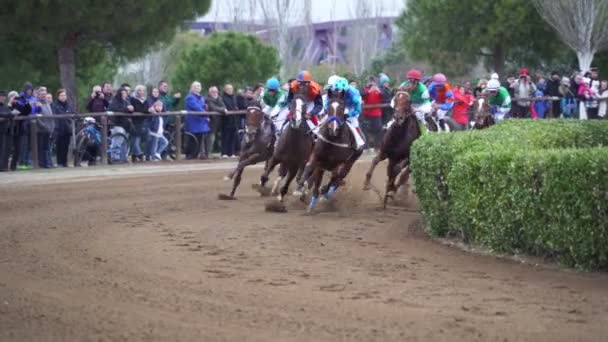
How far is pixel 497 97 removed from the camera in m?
24.1

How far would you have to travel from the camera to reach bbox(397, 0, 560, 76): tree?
4047 centimetres

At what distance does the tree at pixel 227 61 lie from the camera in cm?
3625

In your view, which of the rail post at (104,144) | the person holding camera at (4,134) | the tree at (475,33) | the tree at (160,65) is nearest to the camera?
the person holding camera at (4,134)

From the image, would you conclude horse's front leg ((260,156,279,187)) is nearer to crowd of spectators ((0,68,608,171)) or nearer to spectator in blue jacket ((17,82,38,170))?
crowd of spectators ((0,68,608,171))

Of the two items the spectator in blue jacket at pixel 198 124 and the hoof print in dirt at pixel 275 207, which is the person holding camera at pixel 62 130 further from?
the hoof print in dirt at pixel 275 207

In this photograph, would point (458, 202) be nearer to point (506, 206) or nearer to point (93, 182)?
point (506, 206)

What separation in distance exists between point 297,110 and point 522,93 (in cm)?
1663

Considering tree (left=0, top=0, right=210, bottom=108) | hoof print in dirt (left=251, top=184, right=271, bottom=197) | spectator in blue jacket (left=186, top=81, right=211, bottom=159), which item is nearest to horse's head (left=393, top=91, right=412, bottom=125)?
hoof print in dirt (left=251, top=184, right=271, bottom=197)

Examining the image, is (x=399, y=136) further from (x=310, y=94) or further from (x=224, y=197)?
(x=224, y=197)

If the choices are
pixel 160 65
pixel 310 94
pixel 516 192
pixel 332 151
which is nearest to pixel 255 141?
pixel 310 94

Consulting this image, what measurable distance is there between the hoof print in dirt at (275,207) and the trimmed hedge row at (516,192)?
8.37 feet

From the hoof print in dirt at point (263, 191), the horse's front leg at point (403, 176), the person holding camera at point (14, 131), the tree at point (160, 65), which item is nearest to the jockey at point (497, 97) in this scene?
the horse's front leg at point (403, 176)

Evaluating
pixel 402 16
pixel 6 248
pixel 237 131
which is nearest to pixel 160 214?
pixel 6 248

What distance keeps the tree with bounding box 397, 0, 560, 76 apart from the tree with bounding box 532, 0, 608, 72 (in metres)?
1.34
